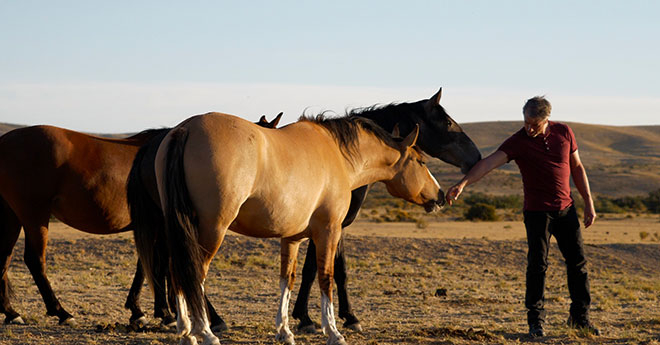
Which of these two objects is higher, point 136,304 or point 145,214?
point 145,214

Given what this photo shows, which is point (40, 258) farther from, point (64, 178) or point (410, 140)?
point (410, 140)

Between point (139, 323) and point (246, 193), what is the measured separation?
9.66ft

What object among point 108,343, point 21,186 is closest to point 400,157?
point 108,343

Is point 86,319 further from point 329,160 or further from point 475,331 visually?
point 475,331

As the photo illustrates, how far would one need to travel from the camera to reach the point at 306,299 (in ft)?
26.1

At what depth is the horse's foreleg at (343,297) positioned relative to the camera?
7883mm

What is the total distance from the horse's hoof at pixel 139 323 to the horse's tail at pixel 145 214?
145 centimetres

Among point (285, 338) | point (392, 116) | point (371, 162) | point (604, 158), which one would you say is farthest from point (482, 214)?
point (604, 158)

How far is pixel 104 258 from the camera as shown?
15.0m

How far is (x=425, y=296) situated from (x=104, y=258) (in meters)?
7.23

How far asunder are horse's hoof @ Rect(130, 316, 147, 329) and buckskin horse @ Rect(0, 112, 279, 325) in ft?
0.05

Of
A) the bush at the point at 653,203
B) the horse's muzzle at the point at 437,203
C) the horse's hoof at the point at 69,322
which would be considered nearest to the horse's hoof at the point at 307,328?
the horse's muzzle at the point at 437,203

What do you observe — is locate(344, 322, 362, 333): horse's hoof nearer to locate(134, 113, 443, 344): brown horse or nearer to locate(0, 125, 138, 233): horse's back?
locate(134, 113, 443, 344): brown horse

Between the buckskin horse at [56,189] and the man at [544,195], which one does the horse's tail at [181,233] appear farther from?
the man at [544,195]
